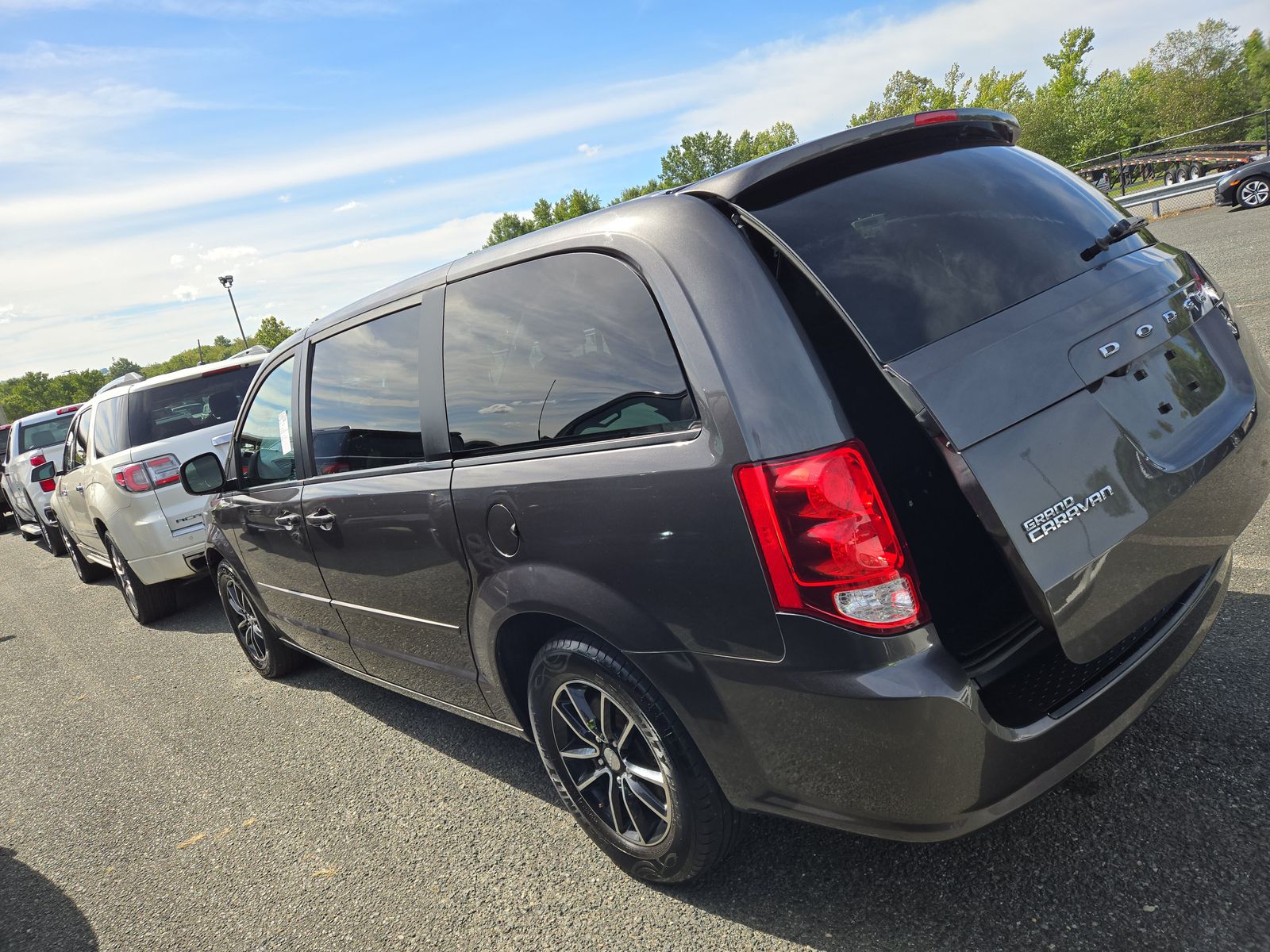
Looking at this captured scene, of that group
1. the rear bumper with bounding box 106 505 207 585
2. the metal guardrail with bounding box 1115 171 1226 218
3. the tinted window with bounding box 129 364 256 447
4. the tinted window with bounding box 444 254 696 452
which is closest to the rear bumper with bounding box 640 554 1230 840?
the tinted window with bounding box 444 254 696 452

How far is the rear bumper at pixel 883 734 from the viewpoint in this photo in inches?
73.4

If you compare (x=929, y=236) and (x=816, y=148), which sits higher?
(x=816, y=148)

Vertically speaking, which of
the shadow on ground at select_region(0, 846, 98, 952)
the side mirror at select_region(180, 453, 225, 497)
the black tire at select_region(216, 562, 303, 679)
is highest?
the side mirror at select_region(180, 453, 225, 497)

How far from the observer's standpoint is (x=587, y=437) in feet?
7.69

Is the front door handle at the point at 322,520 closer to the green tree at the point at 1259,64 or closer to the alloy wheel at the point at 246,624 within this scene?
the alloy wheel at the point at 246,624

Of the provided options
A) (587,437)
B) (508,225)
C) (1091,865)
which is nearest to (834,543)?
(587,437)

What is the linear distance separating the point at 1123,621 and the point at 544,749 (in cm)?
171

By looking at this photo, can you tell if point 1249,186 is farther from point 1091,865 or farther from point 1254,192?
point 1091,865

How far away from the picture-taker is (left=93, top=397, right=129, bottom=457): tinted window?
6872 millimetres

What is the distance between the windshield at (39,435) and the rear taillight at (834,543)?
14187 millimetres

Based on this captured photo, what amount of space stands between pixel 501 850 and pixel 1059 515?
2.10 m

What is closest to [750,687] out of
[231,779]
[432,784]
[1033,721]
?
[1033,721]

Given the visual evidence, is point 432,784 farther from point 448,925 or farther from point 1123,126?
point 1123,126

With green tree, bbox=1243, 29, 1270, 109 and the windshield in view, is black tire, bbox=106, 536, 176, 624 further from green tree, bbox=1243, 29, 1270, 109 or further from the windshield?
green tree, bbox=1243, 29, 1270, 109
